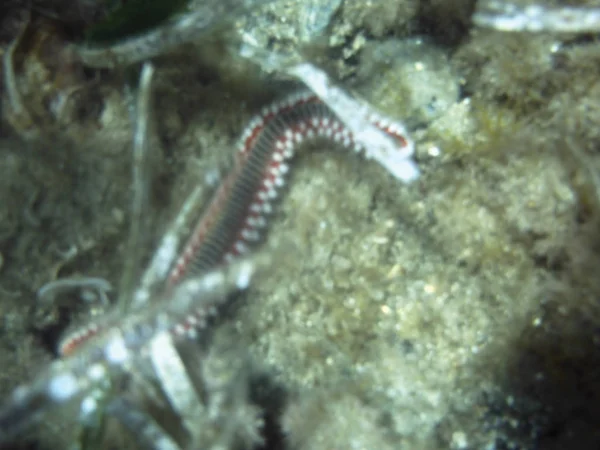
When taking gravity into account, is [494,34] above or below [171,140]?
above

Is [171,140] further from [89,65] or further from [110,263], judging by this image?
[110,263]

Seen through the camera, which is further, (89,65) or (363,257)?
(89,65)

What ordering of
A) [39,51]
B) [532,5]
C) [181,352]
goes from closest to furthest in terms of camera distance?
[532,5] < [181,352] < [39,51]

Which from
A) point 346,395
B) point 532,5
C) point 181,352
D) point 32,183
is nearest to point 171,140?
point 32,183

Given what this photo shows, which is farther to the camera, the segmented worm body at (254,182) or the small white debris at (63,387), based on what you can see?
the segmented worm body at (254,182)

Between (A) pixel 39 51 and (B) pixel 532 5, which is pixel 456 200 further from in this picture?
(A) pixel 39 51

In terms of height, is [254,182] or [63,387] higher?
[254,182]

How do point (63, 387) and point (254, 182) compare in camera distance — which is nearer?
point (63, 387)

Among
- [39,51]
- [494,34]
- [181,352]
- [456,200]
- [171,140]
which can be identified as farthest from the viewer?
[171,140]

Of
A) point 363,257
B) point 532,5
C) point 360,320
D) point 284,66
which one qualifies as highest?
point 532,5

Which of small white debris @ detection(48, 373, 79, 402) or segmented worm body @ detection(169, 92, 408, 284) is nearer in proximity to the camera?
small white debris @ detection(48, 373, 79, 402)
